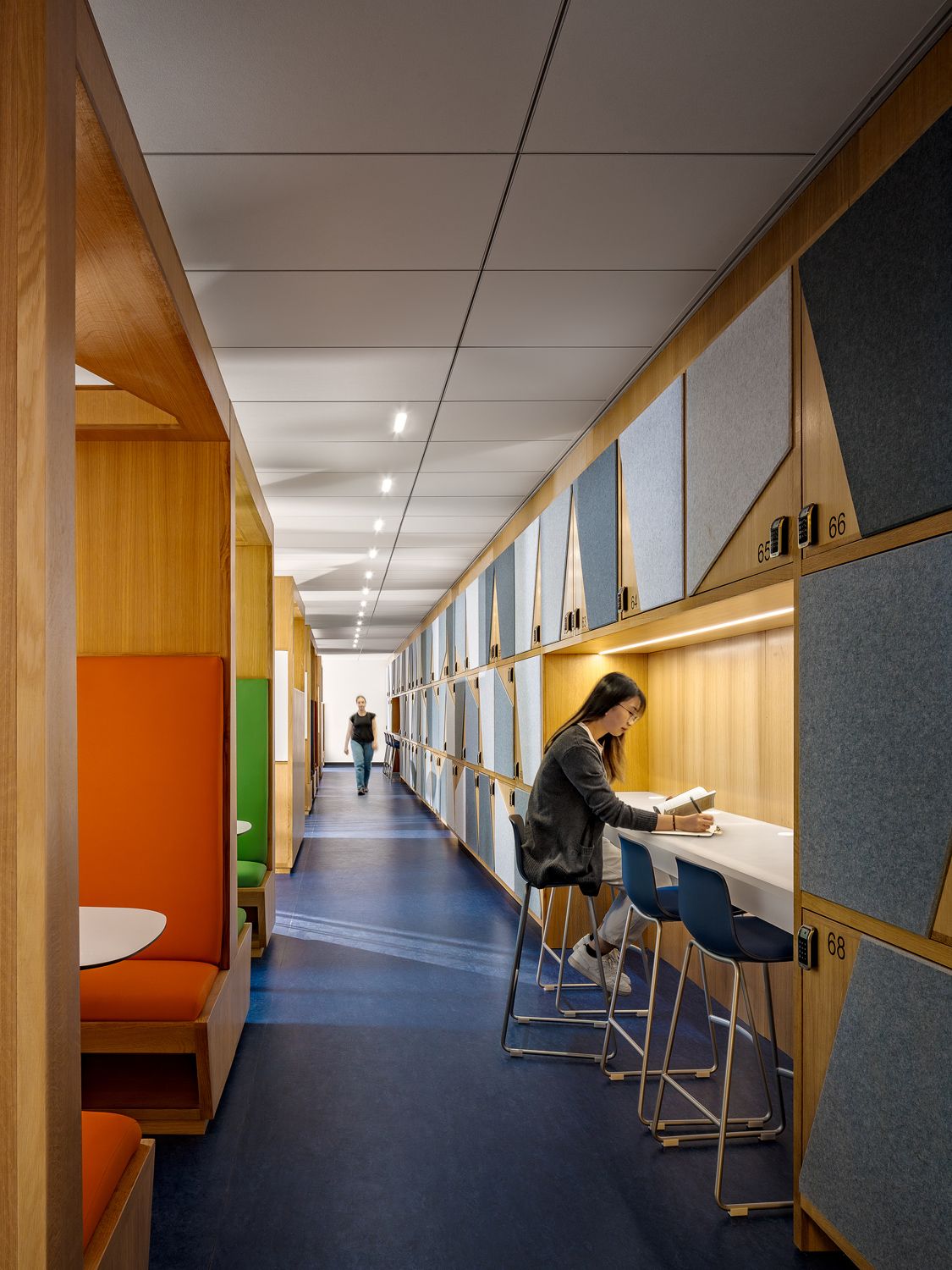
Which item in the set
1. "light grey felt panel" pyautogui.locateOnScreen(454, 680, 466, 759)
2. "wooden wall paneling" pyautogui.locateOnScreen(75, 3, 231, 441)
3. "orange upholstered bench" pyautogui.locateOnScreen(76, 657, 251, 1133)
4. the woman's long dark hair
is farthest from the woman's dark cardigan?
"light grey felt panel" pyautogui.locateOnScreen(454, 680, 466, 759)

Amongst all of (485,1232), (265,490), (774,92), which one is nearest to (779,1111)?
(485,1232)

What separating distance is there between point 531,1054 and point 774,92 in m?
3.21

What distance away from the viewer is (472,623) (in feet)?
27.8

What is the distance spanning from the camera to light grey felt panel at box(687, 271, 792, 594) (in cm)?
258

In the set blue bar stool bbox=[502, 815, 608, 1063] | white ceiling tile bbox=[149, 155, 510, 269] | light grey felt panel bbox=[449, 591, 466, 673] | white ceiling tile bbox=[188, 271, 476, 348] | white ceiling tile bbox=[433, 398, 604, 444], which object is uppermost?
white ceiling tile bbox=[149, 155, 510, 269]

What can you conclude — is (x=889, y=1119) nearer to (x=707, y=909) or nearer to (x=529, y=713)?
(x=707, y=909)

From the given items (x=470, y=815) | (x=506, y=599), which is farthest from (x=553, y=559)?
(x=470, y=815)

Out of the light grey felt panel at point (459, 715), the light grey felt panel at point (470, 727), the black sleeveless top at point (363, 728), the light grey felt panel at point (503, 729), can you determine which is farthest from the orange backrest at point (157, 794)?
the black sleeveless top at point (363, 728)

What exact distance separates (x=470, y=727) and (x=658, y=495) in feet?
16.5

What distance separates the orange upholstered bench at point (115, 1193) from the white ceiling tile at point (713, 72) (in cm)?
238

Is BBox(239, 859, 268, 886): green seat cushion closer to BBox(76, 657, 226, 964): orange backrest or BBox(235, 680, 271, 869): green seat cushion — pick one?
BBox(235, 680, 271, 869): green seat cushion

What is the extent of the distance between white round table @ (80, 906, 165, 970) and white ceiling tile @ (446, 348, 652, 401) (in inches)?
89.2

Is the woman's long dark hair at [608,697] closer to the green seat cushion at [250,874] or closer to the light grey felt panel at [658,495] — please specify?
the light grey felt panel at [658,495]

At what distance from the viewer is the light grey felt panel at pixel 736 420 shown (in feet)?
8.47
